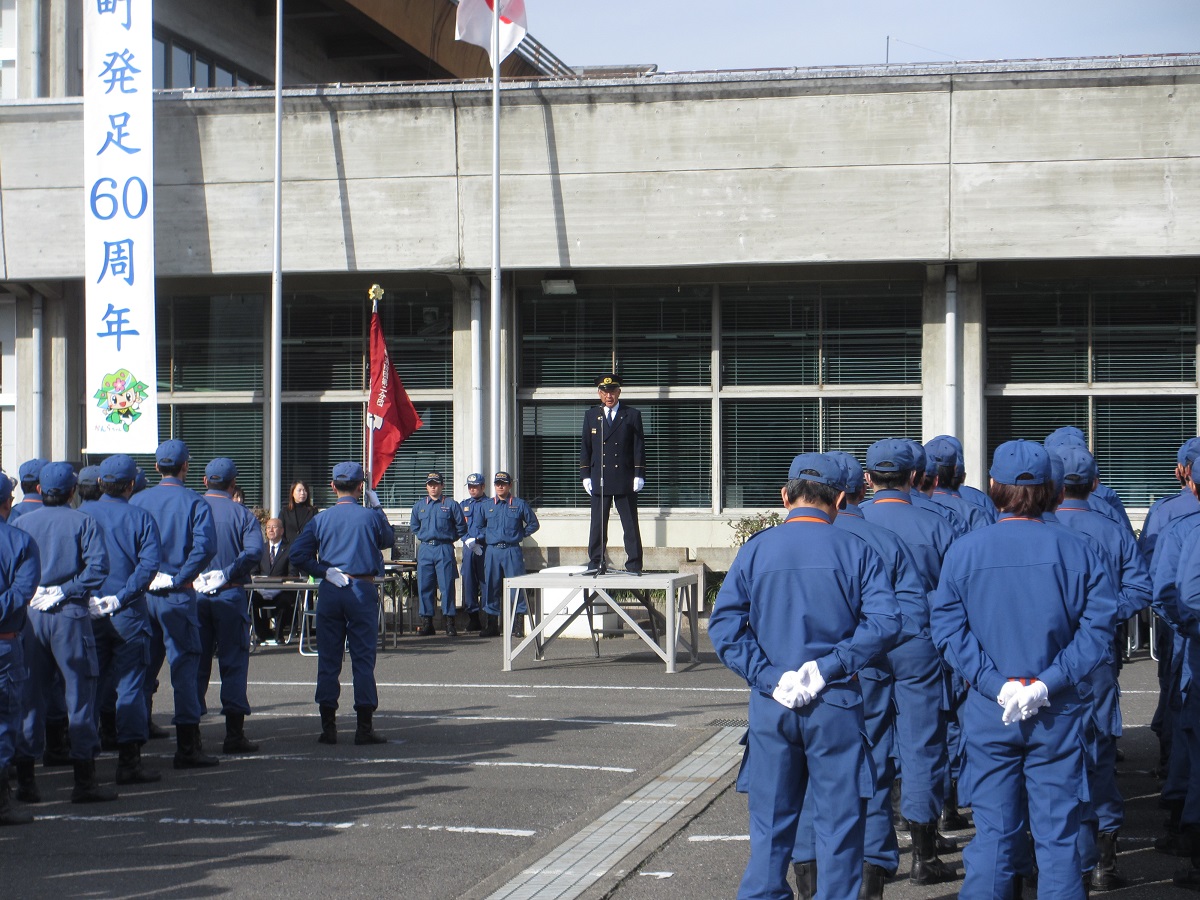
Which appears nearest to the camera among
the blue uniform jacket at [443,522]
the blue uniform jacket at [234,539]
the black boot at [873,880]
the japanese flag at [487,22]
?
the black boot at [873,880]

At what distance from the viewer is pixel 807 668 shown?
224 inches

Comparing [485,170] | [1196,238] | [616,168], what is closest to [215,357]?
[485,170]

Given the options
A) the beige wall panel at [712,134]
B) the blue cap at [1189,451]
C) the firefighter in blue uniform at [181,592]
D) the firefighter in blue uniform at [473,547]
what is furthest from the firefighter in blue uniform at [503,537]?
the blue cap at [1189,451]

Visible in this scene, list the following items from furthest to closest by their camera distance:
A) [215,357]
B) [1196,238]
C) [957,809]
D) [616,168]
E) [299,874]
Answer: [215,357] < [616,168] < [1196,238] < [957,809] < [299,874]

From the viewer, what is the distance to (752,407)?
2083 cm

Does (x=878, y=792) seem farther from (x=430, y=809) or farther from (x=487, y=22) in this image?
(x=487, y=22)

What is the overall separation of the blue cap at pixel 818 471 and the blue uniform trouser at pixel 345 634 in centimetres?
556

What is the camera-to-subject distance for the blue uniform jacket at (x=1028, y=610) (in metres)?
5.81

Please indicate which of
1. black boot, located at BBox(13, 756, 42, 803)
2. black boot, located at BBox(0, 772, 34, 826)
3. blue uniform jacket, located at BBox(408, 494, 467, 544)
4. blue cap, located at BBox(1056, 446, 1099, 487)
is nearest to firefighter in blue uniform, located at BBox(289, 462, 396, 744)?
black boot, located at BBox(13, 756, 42, 803)

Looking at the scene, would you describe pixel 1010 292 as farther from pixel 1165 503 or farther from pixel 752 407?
pixel 1165 503

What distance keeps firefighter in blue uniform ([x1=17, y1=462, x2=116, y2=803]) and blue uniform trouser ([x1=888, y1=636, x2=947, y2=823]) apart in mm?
4872

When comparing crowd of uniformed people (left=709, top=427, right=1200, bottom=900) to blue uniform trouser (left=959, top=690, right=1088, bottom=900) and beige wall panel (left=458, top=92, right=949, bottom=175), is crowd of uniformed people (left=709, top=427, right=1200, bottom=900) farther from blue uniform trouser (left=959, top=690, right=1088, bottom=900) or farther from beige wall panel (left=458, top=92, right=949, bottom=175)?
beige wall panel (left=458, top=92, right=949, bottom=175)

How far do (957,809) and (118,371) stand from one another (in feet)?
46.8

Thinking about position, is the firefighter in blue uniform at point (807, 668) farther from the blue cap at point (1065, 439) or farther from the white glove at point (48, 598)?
the white glove at point (48, 598)
